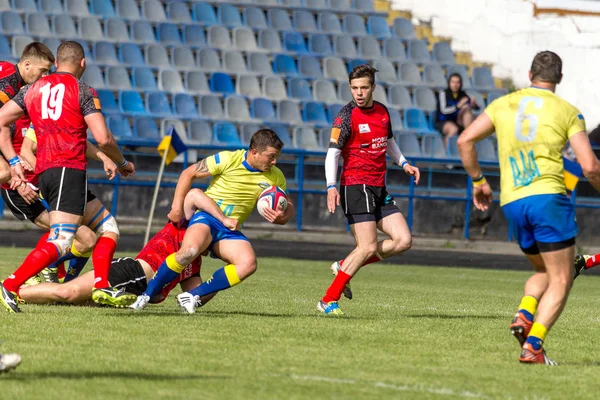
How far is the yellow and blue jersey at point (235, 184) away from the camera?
962 centimetres

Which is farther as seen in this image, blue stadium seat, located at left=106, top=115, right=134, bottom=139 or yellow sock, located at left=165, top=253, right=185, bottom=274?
blue stadium seat, located at left=106, top=115, right=134, bottom=139

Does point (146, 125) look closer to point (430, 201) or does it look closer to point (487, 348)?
point (430, 201)

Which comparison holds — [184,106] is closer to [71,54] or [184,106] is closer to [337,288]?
[337,288]

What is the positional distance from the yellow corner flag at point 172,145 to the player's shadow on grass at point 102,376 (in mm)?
13821

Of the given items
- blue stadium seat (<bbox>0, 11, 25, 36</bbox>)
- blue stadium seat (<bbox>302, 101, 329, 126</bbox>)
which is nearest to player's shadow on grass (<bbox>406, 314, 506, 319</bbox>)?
blue stadium seat (<bbox>302, 101, 329, 126</bbox>)

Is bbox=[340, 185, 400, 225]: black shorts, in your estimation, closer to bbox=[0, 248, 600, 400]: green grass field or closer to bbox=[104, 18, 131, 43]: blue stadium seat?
bbox=[0, 248, 600, 400]: green grass field

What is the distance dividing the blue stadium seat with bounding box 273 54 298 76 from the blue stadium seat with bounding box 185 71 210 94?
6.40 ft

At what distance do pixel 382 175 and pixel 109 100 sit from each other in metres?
13.8

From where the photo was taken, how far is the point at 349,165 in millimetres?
10312

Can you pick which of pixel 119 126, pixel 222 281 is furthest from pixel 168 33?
pixel 222 281

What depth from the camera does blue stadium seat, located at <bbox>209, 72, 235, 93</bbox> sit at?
24.9 m

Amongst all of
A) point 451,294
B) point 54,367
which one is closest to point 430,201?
point 451,294

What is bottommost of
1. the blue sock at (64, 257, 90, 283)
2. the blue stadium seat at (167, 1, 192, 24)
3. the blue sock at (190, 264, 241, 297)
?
the blue sock at (64, 257, 90, 283)

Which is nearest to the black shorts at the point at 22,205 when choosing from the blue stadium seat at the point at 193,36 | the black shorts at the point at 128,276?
the black shorts at the point at 128,276
